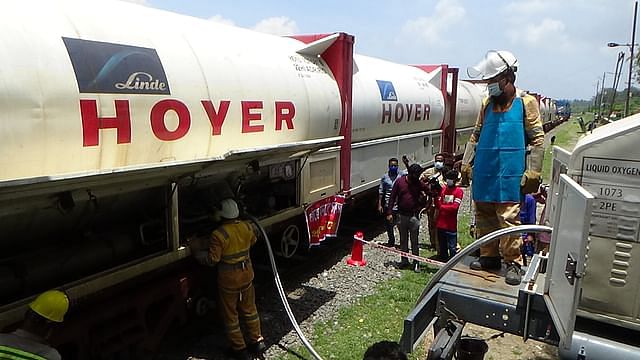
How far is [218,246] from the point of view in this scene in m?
4.60

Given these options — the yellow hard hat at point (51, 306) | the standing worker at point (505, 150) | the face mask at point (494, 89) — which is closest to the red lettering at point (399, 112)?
the standing worker at point (505, 150)

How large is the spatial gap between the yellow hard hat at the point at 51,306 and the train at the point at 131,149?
41 cm

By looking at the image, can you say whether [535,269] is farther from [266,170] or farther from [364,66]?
[364,66]

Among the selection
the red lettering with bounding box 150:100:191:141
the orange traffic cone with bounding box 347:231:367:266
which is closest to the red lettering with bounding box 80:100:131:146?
the red lettering with bounding box 150:100:191:141

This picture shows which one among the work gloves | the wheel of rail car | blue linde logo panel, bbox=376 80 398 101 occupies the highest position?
blue linde logo panel, bbox=376 80 398 101

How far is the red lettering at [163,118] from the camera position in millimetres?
3965

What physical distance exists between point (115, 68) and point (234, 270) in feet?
7.01

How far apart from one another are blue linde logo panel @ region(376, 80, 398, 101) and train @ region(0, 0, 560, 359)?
2.15 m

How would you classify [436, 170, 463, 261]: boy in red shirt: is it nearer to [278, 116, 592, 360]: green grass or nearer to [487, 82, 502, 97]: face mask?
[278, 116, 592, 360]: green grass

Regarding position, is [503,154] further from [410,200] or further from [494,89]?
[410,200]

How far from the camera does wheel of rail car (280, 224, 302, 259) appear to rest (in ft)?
22.2

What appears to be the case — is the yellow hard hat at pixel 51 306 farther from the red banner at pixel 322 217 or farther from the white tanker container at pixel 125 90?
the red banner at pixel 322 217

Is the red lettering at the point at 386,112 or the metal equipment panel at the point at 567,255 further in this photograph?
the red lettering at the point at 386,112

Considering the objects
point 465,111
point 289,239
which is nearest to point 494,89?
point 289,239
